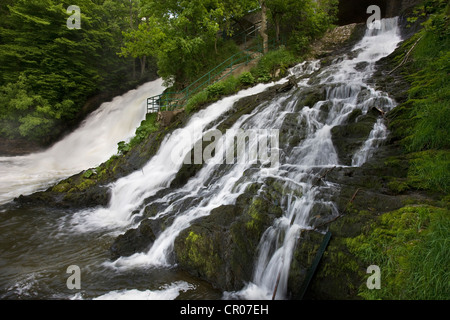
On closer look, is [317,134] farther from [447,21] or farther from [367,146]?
[447,21]

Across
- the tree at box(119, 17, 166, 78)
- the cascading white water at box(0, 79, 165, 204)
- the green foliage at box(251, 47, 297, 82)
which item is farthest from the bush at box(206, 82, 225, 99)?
the cascading white water at box(0, 79, 165, 204)

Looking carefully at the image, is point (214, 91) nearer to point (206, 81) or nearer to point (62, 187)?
point (206, 81)

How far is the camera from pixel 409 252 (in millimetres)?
3053

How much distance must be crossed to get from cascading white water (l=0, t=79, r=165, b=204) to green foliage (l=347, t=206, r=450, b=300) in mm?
12402

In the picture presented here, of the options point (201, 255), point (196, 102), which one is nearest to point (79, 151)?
point (196, 102)

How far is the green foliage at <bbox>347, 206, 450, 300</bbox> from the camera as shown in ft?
8.86

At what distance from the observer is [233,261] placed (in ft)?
14.5

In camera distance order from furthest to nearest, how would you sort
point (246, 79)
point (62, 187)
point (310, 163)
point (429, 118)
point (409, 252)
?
1. point (246, 79)
2. point (62, 187)
3. point (310, 163)
4. point (429, 118)
5. point (409, 252)

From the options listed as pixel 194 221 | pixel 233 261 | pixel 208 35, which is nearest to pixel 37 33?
pixel 208 35

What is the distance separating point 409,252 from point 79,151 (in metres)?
17.9

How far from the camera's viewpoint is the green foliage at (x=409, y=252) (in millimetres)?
2701

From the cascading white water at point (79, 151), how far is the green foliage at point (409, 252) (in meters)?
12.4

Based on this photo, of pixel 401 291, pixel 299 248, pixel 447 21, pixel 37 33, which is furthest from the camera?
pixel 37 33

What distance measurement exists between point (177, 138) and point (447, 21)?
30.0 ft
